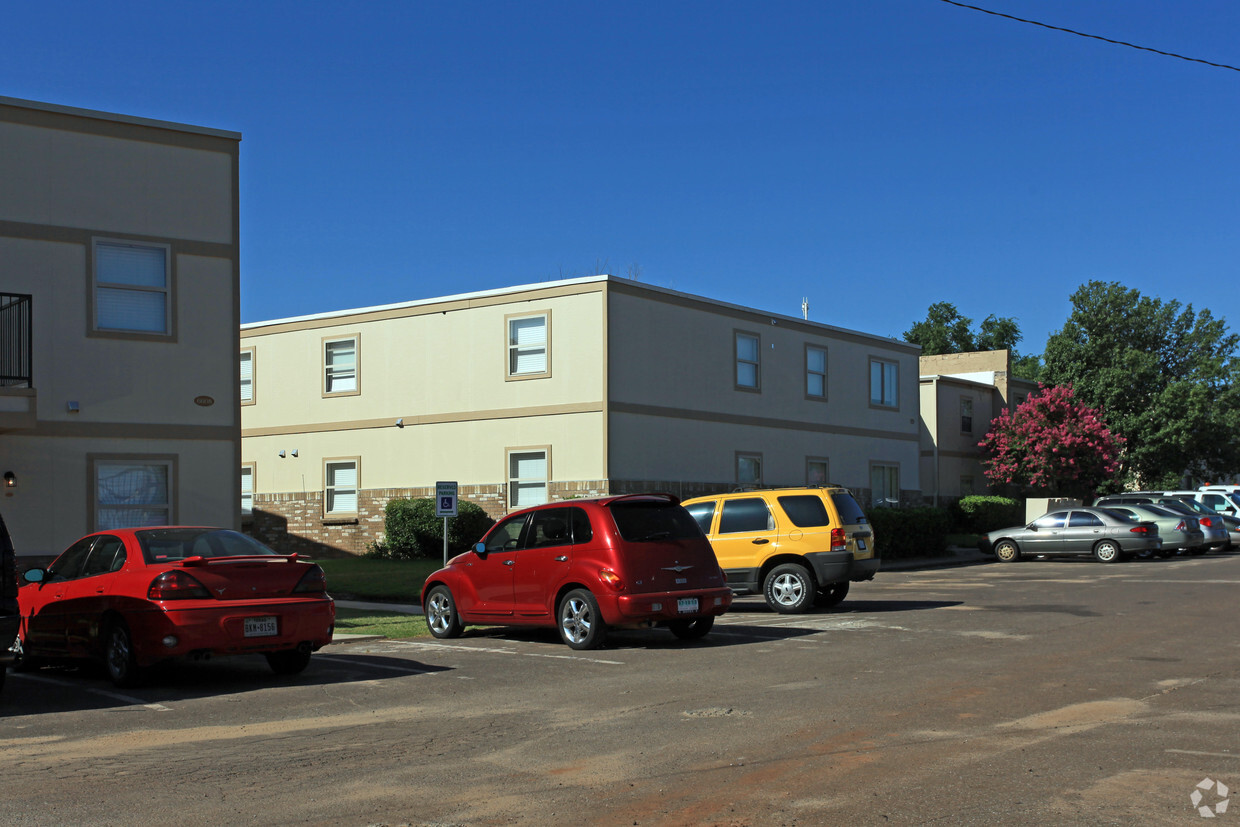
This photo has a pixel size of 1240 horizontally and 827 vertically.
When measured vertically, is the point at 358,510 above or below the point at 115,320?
below

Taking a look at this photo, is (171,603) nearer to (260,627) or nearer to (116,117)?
(260,627)

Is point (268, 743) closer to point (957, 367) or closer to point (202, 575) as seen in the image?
point (202, 575)

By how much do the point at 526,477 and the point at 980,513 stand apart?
18.1m

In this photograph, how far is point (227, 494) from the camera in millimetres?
19219

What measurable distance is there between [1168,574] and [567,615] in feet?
52.9

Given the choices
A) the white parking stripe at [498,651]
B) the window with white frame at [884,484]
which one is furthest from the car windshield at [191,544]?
the window with white frame at [884,484]

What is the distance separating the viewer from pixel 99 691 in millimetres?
11086

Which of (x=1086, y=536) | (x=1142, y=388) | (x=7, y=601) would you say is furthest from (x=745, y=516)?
(x=1142, y=388)

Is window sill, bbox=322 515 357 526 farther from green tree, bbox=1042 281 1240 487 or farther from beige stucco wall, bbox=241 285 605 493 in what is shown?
green tree, bbox=1042 281 1240 487

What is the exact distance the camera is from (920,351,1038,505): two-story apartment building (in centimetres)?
4266

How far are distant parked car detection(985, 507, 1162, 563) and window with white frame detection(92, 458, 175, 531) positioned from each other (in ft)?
70.5

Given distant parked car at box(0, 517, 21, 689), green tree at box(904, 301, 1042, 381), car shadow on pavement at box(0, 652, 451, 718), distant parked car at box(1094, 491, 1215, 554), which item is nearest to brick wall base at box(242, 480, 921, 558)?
distant parked car at box(1094, 491, 1215, 554)

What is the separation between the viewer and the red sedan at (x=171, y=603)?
35.3 ft

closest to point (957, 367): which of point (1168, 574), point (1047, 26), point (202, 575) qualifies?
point (1168, 574)
